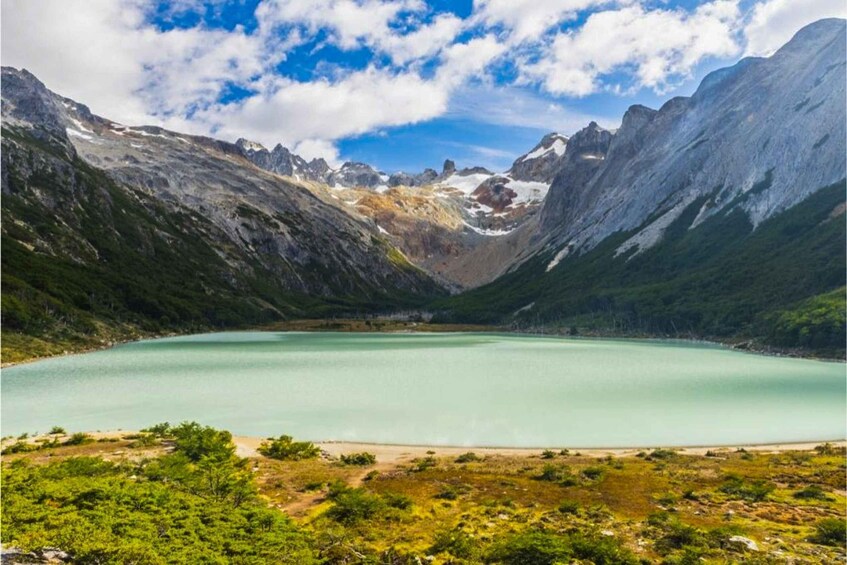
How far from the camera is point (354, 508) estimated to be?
1992 centimetres

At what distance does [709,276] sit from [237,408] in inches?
6535

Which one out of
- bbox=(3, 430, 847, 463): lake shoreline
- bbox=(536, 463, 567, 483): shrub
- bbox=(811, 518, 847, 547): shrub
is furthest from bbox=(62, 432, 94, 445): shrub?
bbox=(811, 518, 847, 547): shrub

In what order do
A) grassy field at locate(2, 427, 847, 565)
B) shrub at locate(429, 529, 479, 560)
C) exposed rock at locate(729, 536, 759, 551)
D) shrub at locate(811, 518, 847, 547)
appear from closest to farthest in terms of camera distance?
1. grassy field at locate(2, 427, 847, 565)
2. shrub at locate(429, 529, 479, 560)
3. exposed rock at locate(729, 536, 759, 551)
4. shrub at locate(811, 518, 847, 547)

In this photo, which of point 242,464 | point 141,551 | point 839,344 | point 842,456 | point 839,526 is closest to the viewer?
point 141,551

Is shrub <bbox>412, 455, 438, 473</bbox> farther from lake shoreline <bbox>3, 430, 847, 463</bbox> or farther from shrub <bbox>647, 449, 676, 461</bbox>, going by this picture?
shrub <bbox>647, 449, 676, 461</bbox>

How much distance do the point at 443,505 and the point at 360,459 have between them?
9.55 metres

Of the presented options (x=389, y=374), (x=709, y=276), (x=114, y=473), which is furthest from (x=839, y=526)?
(x=709, y=276)

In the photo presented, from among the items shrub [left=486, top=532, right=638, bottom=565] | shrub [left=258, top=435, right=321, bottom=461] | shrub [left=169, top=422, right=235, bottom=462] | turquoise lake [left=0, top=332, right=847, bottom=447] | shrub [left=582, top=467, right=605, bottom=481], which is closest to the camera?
shrub [left=486, top=532, right=638, bottom=565]

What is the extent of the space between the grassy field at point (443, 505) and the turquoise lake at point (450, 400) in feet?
28.4

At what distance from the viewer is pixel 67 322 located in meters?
115

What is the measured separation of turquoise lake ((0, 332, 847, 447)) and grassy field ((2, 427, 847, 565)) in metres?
8.66

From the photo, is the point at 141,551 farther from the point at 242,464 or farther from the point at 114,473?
the point at 242,464

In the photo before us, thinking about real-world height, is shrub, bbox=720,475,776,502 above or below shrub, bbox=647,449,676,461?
above

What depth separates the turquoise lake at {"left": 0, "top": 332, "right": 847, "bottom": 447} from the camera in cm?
4100
